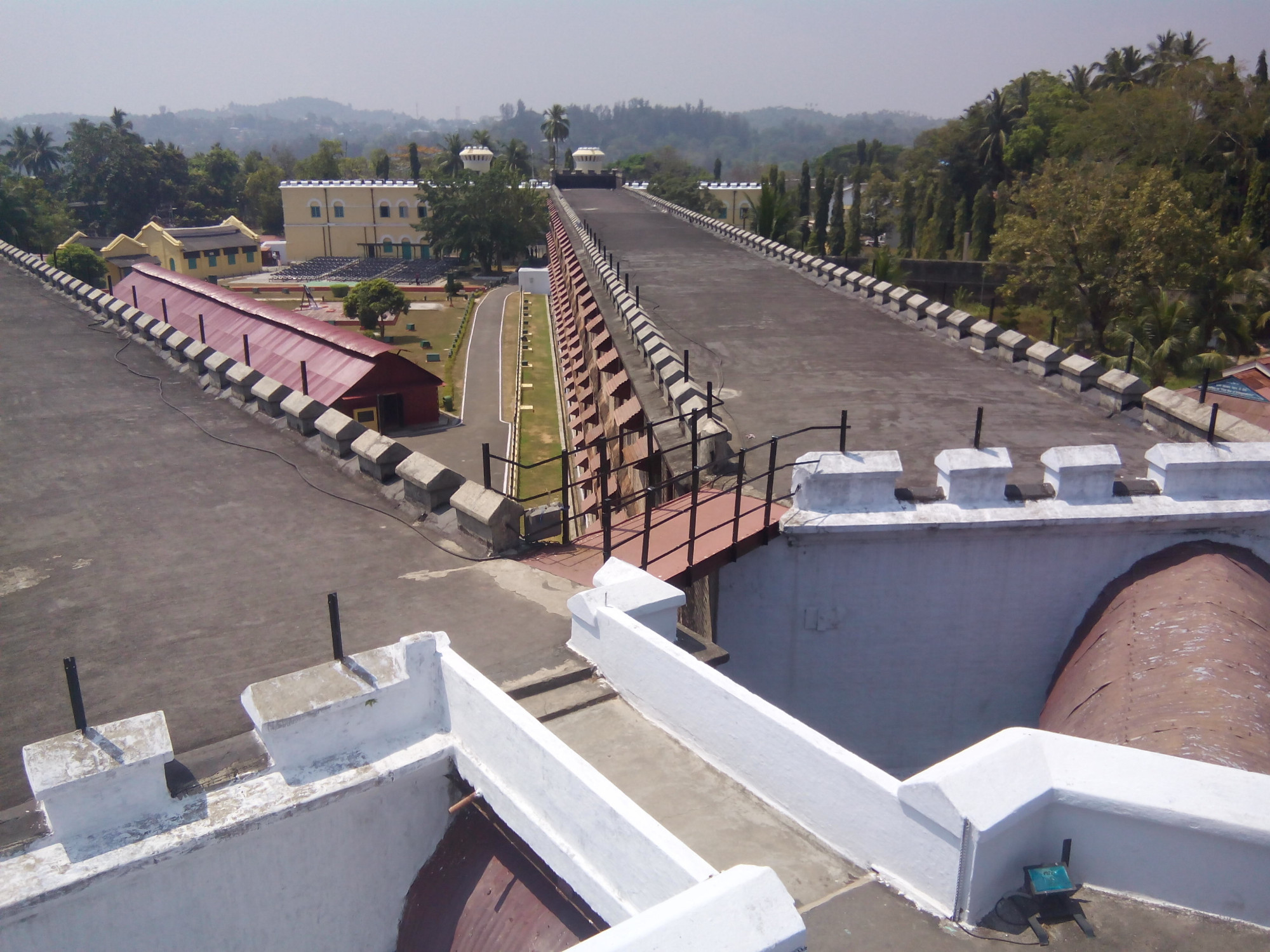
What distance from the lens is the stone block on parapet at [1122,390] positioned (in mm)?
12148

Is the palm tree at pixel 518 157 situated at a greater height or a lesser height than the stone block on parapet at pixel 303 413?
greater

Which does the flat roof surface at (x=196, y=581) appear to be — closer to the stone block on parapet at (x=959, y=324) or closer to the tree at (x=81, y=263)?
the stone block on parapet at (x=959, y=324)

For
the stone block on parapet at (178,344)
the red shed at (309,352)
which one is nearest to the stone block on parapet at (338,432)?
the stone block on parapet at (178,344)

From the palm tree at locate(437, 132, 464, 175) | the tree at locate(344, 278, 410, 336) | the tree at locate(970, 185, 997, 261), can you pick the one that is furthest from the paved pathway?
the palm tree at locate(437, 132, 464, 175)

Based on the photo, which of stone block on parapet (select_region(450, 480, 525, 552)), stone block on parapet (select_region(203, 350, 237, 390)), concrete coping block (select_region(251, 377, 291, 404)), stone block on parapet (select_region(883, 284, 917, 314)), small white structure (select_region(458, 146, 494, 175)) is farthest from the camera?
small white structure (select_region(458, 146, 494, 175))

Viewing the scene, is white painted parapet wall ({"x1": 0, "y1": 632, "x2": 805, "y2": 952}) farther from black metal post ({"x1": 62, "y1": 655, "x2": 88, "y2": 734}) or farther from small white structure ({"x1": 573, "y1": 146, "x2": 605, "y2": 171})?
small white structure ({"x1": 573, "y1": 146, "x2": 605, "y2": 171})

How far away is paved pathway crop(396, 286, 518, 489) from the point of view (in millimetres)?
28938

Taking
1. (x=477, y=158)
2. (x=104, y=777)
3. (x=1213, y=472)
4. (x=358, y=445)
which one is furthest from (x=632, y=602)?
(x=477, y=158)

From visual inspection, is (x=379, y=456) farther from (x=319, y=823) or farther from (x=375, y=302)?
(x=375, y=302)

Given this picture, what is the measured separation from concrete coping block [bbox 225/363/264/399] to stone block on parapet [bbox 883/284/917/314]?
41.7ft

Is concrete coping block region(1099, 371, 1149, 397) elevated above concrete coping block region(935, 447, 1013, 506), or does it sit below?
above

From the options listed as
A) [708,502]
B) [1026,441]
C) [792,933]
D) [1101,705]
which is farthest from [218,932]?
[1026,441]

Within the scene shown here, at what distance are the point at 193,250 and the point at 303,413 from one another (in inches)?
3080

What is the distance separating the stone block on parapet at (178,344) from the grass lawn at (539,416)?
738 cm
